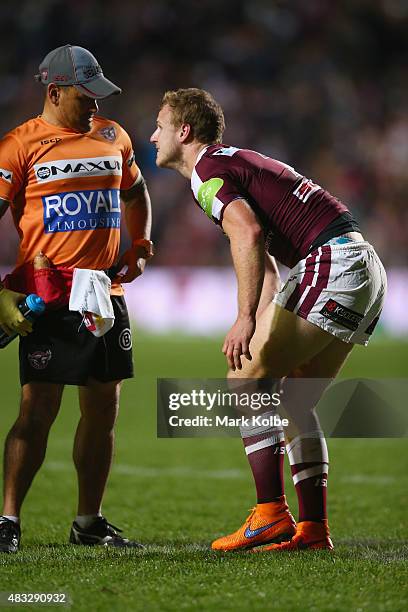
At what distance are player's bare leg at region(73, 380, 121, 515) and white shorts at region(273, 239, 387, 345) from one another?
3.21 ft

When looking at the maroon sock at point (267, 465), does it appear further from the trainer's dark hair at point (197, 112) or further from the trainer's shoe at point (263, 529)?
the trainer's dark hair at point (197, 112)

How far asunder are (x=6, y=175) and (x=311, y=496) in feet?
6.56

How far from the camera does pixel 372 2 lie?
80.7ft

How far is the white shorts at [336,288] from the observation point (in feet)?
14.2

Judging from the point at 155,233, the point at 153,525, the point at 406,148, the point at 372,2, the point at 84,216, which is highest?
the point at 372,2

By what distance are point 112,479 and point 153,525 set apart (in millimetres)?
1667

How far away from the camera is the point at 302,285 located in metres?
4.39

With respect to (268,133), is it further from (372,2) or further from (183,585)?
(183,585)

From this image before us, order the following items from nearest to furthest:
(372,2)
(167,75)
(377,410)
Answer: (377,410) < (167,75) < (372,2)

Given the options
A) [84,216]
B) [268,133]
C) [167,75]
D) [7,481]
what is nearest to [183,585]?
[7,481]

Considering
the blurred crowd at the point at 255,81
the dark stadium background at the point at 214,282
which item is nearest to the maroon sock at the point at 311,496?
the dark stadium background at the point at 214,282

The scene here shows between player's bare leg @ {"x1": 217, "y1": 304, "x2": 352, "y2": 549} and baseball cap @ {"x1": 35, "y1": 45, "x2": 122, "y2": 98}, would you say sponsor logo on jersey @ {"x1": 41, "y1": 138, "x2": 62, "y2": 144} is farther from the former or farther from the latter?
player's bare leg @ {"x1": 217, "y1": 304, "x2": 352, "y2": 549}

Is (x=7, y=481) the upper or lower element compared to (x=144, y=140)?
lower

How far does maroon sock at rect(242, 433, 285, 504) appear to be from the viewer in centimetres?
455
